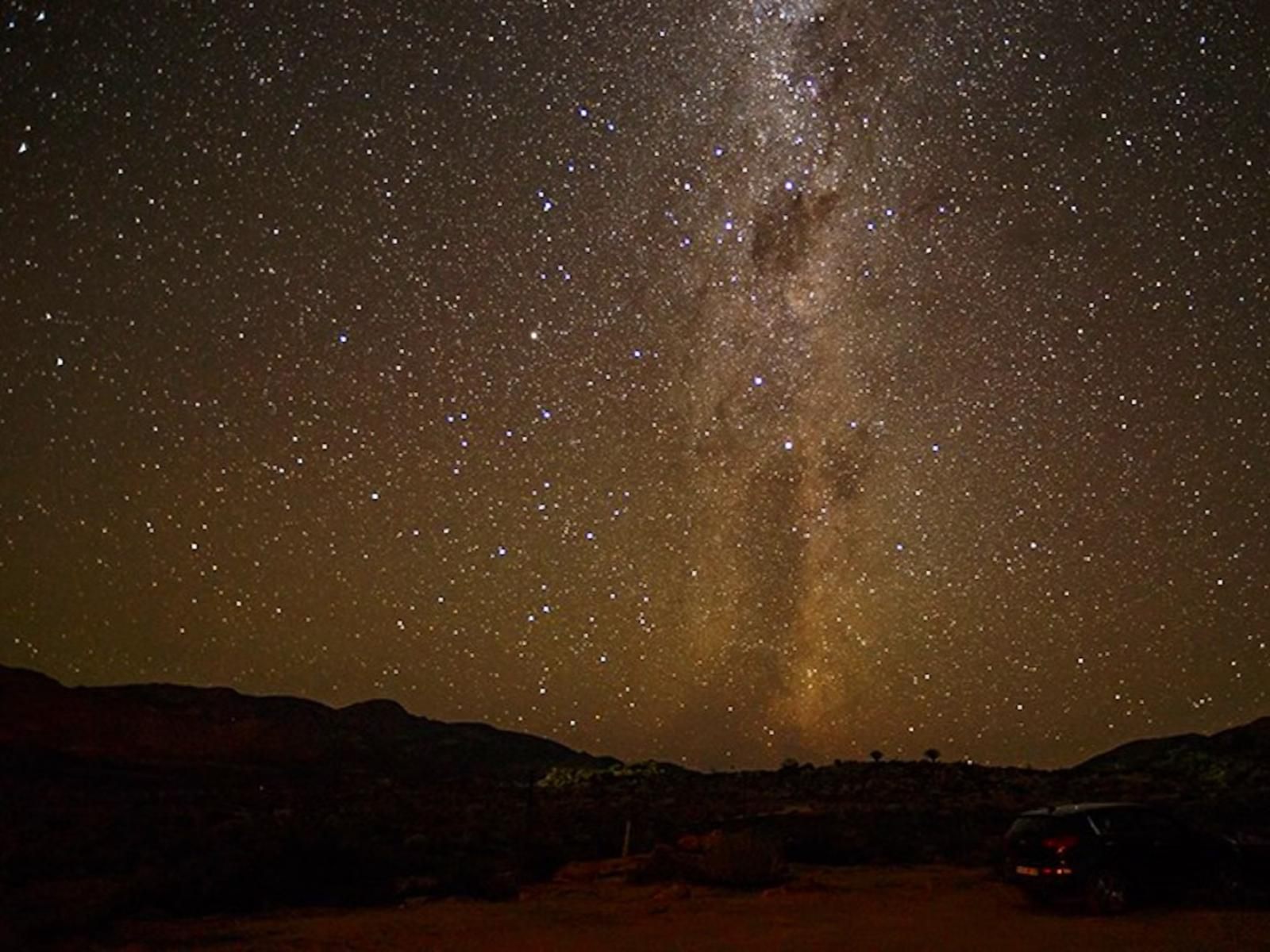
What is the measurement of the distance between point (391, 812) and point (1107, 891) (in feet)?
99.3

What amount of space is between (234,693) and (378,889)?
8918cm

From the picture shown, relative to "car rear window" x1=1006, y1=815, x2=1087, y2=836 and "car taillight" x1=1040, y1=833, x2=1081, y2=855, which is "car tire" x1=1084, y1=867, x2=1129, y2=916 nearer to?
"car taillight" x1=1040, y1=833, x2=1081, y2=855

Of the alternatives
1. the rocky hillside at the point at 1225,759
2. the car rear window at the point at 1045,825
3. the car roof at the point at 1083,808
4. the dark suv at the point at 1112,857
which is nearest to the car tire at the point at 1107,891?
the dark suv at the point at 1112,857

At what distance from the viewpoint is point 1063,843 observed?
57.5 ft

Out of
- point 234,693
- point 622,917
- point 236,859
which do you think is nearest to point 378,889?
point 236,859

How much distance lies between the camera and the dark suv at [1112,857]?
17.4 meters

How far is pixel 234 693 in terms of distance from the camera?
349 ft

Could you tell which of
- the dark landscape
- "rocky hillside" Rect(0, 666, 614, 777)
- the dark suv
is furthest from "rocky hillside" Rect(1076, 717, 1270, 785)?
"rocky hillside" Rect(0, 666, 614, 777)

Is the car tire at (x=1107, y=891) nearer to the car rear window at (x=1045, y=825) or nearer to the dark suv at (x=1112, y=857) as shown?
the dark suv at (x=1112, y=857)

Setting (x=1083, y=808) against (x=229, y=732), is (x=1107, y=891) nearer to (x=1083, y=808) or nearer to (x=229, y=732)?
(x=1083, y=808)

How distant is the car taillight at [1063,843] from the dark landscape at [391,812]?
3.49m

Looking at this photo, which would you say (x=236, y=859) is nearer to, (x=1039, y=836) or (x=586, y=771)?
(x=1039, y=836)

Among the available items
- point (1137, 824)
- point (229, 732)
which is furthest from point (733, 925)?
point (229, 732)

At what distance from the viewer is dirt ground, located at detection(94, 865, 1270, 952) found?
15.7 meters
